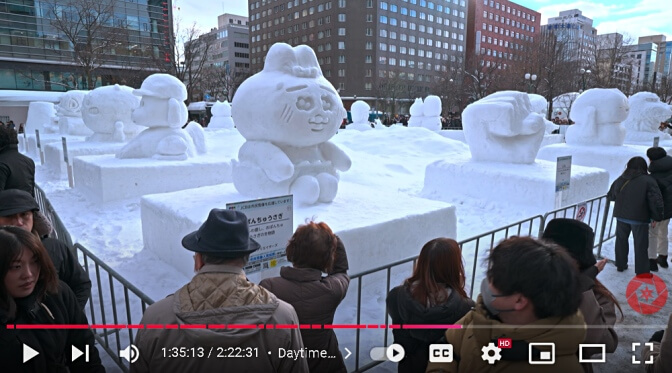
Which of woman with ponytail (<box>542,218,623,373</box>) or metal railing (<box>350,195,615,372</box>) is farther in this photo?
metal railing (<box>350,195,615,372</box>)

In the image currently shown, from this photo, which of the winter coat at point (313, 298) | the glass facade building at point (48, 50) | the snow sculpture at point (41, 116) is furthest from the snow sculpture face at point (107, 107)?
the glass facade building at point (48, 50)

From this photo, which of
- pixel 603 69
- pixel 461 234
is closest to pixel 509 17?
pixel 603 69

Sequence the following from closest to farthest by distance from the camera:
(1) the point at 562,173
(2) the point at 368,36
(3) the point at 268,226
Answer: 1. (3) the point at 268,226
2. (1) the point at 562,173
3. (2) the point at 368,36

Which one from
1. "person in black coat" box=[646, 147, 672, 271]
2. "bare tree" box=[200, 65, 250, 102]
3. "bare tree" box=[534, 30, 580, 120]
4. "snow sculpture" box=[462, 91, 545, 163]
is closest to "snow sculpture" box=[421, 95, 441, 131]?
"bare tree" box=[534, 30, 580, 120]

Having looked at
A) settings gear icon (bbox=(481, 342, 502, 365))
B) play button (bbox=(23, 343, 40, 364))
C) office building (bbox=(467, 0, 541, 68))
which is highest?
office building (bbox=(467, 0, 541, 68))

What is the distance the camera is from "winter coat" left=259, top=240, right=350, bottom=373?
2.40 metres

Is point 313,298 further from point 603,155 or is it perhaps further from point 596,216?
point 603,155

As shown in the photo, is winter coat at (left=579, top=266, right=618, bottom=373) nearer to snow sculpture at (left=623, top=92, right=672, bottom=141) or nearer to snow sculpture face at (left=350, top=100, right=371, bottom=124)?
snow sculpture at (left=623, top=92, right=672, bottom=141)

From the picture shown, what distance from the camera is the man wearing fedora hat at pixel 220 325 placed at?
160 cm

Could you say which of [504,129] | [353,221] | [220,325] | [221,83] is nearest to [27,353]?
[220,325]

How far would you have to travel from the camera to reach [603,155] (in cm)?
1070

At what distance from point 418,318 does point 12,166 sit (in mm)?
4176

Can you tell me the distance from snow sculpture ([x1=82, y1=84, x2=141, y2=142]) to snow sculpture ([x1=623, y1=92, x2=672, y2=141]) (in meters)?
15.0

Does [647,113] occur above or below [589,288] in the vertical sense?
above
